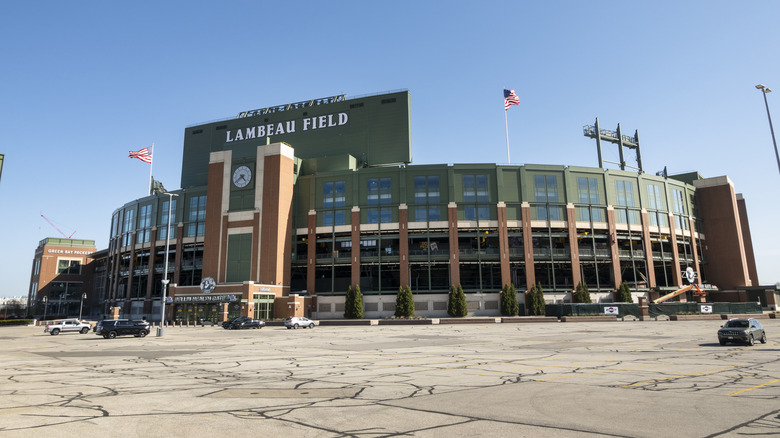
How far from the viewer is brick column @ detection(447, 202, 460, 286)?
6994 centimetres

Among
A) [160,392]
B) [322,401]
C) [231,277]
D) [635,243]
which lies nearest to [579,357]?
[322,401]

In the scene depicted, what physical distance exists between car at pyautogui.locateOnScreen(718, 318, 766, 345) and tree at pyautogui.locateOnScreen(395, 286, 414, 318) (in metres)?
42.3

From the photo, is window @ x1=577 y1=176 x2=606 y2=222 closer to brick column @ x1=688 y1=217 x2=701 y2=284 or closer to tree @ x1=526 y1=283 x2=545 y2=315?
tree @ x1=526 y1=283 x2=545 y2=315

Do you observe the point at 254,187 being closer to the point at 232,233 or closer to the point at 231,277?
the point at 232,233

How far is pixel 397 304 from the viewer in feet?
219

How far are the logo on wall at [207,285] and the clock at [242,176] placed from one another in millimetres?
15299

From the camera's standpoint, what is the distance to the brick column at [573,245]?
70.9 metres

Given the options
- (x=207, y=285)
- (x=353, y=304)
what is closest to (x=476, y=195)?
(x=353, y=304)

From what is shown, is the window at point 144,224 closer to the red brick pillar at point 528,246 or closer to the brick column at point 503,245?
the brick column at point 503,245

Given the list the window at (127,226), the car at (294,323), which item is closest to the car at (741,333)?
the car at (294,323)

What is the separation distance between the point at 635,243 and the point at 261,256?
5961cm

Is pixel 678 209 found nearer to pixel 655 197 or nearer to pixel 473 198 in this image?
pixel 655 197

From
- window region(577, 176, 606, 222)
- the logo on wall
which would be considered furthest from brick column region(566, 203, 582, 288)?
the logo on wall

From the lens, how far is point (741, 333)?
26.8 meters
